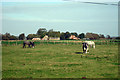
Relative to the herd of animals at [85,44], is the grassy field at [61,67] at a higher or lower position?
lower

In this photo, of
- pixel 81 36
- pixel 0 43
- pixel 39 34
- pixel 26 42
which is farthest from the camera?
pixel 81 36

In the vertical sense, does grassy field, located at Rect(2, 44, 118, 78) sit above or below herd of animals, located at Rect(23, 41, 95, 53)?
below

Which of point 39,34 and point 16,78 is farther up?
point 39,34

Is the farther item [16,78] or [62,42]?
[62,42]

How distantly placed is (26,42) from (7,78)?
2743 centimetres

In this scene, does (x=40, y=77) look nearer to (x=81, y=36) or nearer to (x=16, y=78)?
(x=16, y=78)

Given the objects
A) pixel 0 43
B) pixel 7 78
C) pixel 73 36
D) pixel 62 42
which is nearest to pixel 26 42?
pixel 0 43

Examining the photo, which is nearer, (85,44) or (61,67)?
Answer: (61,67)

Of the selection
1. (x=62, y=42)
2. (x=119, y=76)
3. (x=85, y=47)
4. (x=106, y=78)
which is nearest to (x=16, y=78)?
(x=106, y=78)

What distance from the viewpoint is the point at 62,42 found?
50.5m

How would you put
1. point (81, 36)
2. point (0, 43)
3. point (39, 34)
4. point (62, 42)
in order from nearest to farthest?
1. point (39, 34)
2. point (0, 43)
3. point (62, 42)
4. point (81, 36)

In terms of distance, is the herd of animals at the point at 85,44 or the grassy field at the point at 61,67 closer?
the grassy field at the point at 61,67

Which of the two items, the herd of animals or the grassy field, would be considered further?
the herd of animals

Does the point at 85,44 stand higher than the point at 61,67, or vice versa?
the point at 85,44
